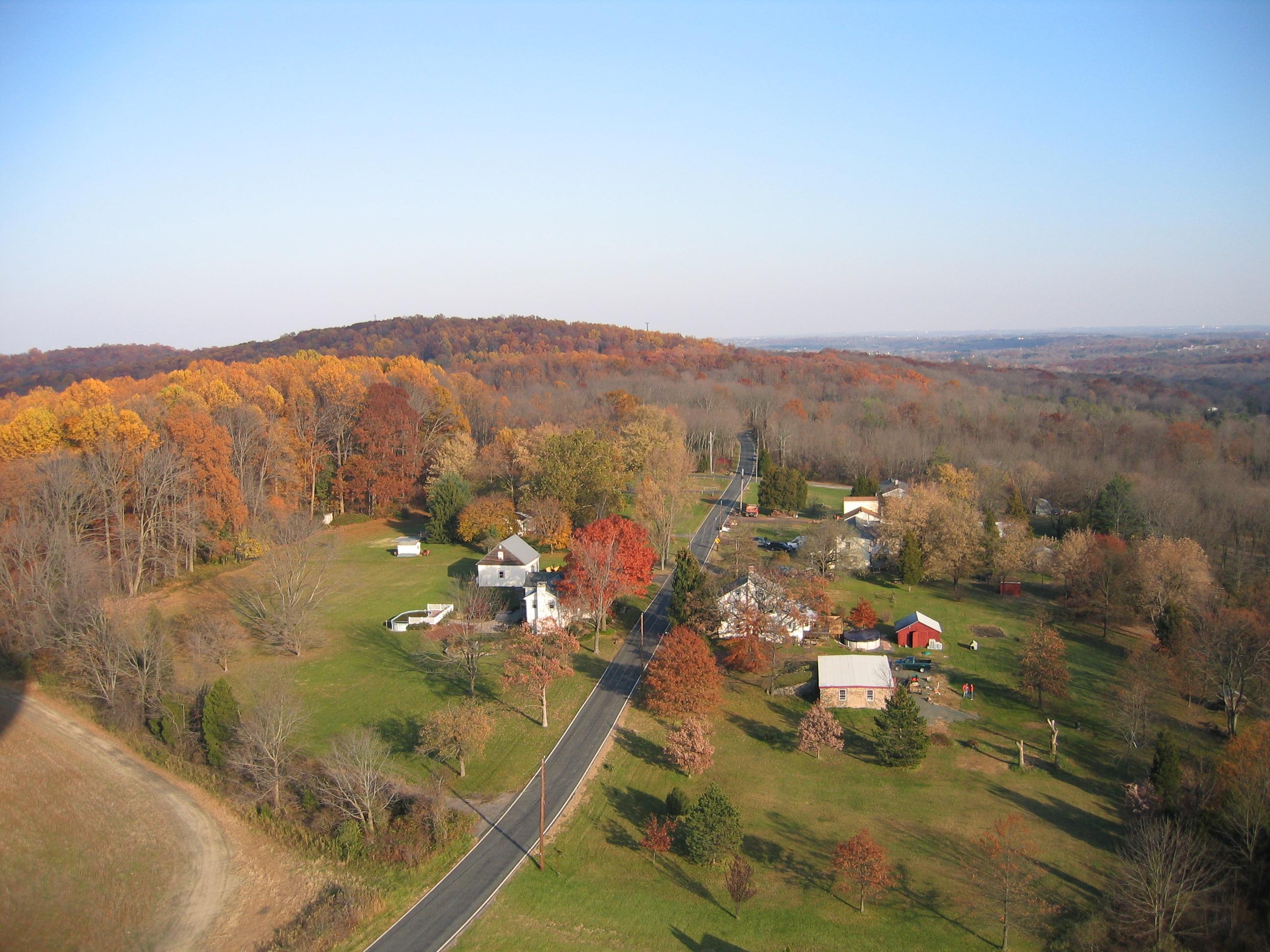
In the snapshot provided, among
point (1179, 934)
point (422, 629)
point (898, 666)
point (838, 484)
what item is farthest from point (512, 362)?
point (1179, 934)

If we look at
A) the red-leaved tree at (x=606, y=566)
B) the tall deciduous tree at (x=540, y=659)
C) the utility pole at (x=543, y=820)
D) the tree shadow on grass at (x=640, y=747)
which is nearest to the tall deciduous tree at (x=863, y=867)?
the tree shadow on grass at (x=640, y=747)

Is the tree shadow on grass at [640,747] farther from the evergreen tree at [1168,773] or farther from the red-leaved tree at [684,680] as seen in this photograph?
the evergreen tree at [1168,773]

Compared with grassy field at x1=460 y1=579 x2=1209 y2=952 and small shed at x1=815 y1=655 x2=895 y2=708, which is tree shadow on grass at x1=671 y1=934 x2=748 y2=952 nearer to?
grassy field at x1=460 y1=579 x2=1209 y2=952

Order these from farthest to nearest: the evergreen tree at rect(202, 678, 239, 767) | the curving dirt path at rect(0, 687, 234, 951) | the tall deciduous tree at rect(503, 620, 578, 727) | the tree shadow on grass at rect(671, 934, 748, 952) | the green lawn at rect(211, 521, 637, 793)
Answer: the tall deciduous tree at rect(503, 620, 578, 727) < the green lawn at rect(211, 521, 637, 793) < the evergreen tree at rect(202, 678, 239, 767) < the curving dirt path at rect(0, 687, 234, 951) < the tree shadow on grass at rect(671, 934, 748, 952)

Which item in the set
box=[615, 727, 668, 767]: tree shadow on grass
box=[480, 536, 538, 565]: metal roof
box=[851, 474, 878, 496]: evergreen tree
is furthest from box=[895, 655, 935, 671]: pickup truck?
box=[851, 474, 878, 496]: evergreen tree

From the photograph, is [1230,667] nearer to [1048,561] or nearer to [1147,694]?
[1147,694]

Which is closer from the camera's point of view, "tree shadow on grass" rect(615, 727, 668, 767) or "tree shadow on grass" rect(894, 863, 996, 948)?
"tree shadow on grass" rect(894, 863, 996, 948)

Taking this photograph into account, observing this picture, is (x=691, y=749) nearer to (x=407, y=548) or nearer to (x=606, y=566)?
(x=606, y=566)

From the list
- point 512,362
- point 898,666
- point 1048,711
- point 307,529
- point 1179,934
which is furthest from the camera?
point 512,362
